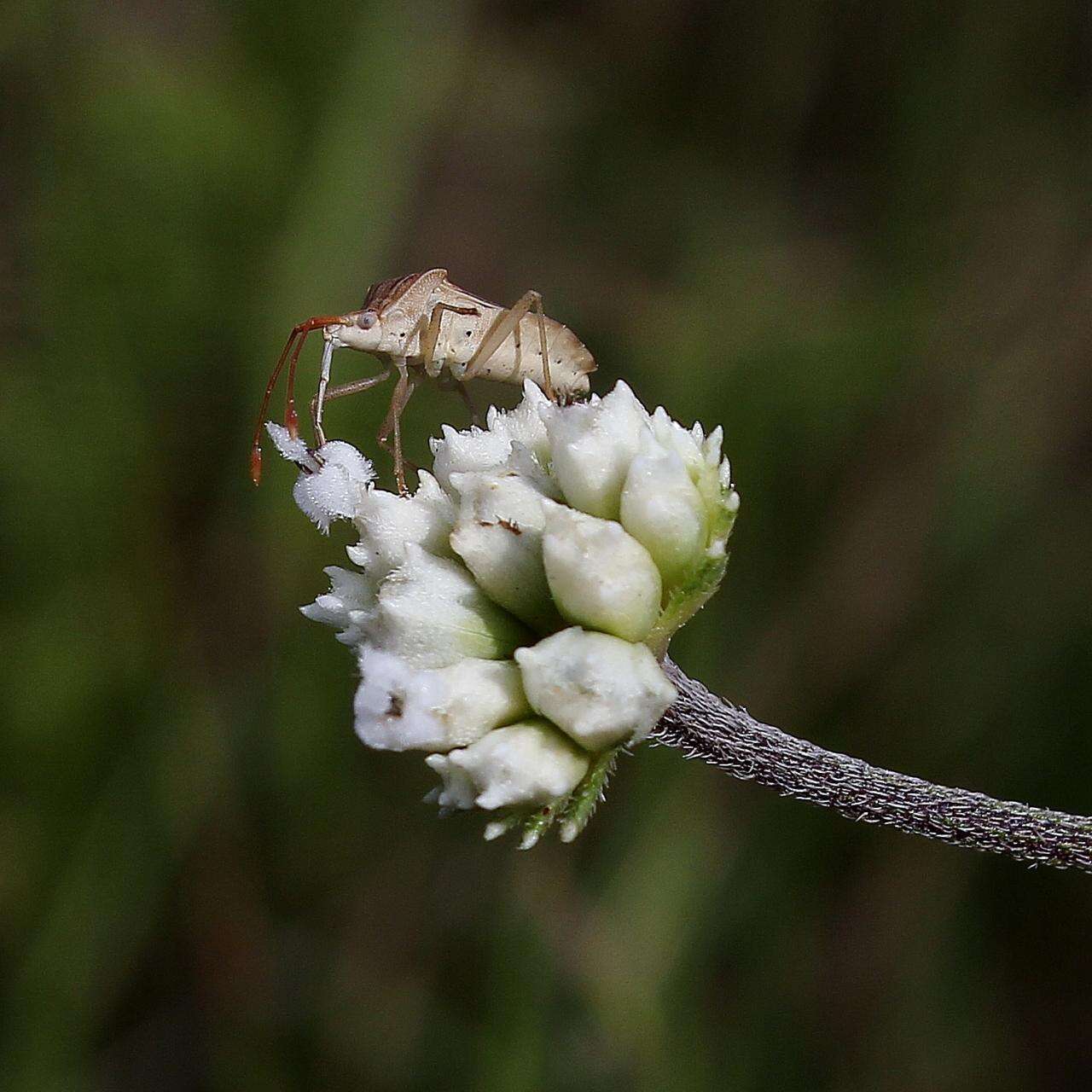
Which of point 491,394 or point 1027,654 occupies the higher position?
point 491,394

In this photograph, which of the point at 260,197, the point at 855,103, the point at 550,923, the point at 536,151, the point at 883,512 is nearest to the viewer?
the point at 550,923

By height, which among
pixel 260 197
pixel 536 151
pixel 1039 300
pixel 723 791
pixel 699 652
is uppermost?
pixel 536 151

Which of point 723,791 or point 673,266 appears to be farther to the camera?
point 673,266

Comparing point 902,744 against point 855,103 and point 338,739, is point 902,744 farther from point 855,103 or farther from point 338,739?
point 855,103

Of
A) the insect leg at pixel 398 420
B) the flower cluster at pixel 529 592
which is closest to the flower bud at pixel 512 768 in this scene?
the flower cluster at pixel 529 592

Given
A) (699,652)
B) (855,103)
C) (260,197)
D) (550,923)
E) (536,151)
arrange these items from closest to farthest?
(550,923), (699,652), (260,197), (855,103), (536,151)

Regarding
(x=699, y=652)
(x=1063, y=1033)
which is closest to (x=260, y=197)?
(x=699, y=652)

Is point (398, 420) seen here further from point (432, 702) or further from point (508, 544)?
point (432, 702)

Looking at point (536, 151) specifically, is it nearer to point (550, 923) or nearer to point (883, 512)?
point (883, 512)

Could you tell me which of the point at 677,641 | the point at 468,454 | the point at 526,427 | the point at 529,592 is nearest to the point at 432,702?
the point at 529,592
